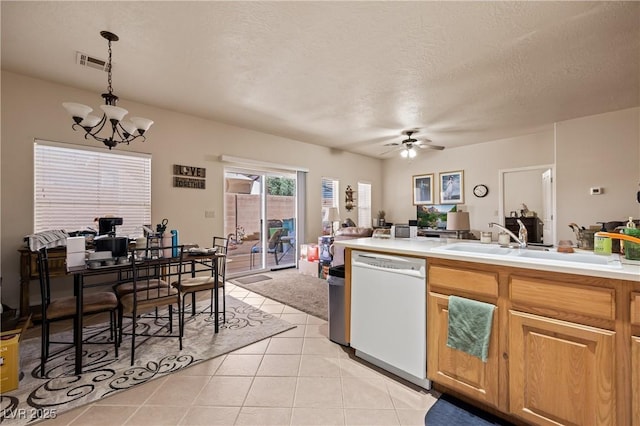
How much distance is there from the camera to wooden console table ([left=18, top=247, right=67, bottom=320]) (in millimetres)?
2846

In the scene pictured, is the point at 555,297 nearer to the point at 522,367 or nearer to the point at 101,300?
the point at 522,367

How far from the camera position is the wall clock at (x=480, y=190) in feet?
20.7

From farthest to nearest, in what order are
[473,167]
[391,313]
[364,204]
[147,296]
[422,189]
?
Answer: 1. [364,204]
2. [422,189]
3. [473,167]
4. [147,296]
5. [391,313]

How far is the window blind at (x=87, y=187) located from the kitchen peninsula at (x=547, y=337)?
12.9 feet

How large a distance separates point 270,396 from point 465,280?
1490mm

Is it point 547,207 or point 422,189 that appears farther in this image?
point 422,189

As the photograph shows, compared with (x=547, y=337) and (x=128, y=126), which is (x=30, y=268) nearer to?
(x=128, y=126)

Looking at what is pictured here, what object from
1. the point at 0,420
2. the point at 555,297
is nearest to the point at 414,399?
the point at 555,297

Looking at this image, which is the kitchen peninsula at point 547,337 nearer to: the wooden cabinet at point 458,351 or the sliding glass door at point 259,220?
the wooden cabinet at point 458,351

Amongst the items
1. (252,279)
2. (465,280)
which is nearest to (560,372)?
(465,280)

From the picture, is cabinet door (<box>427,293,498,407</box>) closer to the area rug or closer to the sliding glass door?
the area rug

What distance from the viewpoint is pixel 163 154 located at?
13.6 ft

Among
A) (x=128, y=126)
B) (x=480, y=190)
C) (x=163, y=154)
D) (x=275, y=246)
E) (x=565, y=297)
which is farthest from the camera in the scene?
(x=480, y=190)

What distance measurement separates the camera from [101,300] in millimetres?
2334
